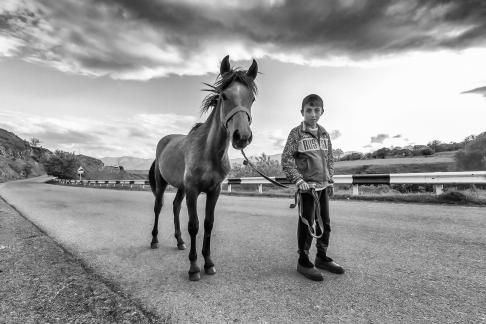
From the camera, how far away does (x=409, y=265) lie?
301 cm

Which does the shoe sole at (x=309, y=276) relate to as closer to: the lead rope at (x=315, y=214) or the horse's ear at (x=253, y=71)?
the lead rope at (x=315, y=214)

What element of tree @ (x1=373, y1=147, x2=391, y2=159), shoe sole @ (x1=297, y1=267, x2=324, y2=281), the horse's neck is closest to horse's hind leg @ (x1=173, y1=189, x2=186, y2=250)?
the horse's neck

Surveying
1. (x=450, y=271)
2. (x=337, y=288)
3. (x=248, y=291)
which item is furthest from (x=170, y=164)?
(x=450, y=271)

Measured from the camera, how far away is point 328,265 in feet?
9.71

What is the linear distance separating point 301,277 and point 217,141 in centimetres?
169

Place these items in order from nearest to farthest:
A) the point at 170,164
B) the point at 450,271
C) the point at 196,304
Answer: the point at 196,304 < the point at 450,271 < the point at 170,164

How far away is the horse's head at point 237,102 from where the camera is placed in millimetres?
2680

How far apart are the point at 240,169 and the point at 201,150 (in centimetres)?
1832

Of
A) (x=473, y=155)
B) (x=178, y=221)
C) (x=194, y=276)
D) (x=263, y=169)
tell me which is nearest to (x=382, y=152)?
(x=473, y=155)

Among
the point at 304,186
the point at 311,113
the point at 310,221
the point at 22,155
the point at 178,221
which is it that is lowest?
the point at 178,221

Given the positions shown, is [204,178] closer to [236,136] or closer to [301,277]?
[236,136]

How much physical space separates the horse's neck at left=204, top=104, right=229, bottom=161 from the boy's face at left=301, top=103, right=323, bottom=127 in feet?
2.94

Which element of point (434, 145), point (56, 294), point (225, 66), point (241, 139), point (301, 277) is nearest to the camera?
point (56, 294)

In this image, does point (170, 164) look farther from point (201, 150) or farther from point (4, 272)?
point (4, 272)
